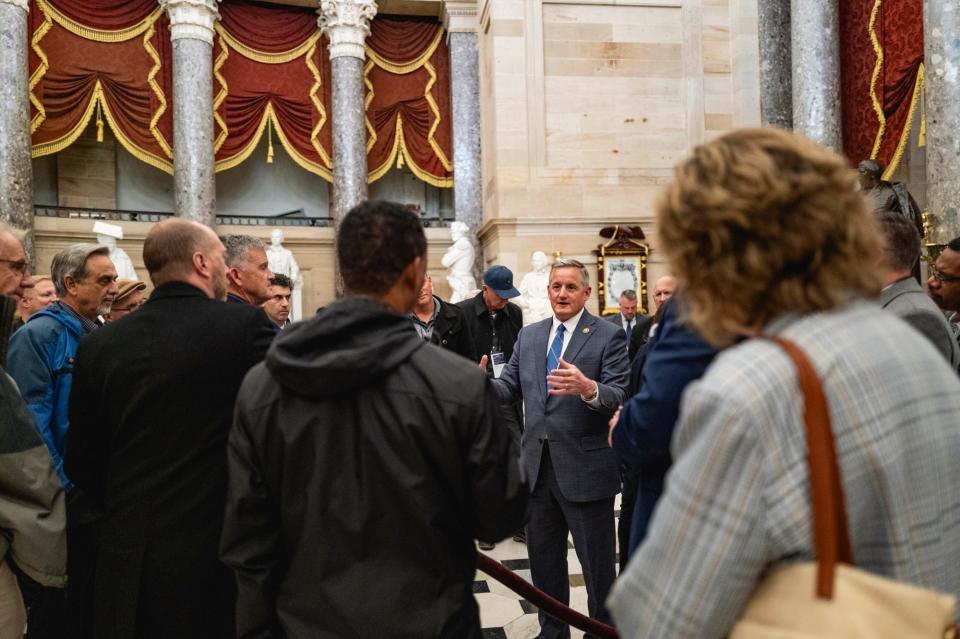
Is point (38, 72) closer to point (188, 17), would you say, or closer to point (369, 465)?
point (188, 17)

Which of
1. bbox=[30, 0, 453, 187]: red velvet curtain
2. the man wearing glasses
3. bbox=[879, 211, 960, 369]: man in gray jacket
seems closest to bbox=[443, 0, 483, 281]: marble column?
bbox=[30, 0, 453, 187]: red velvet curtain

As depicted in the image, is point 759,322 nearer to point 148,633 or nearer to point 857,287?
point 857,287

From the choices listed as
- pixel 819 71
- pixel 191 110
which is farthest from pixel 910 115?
pixel 191 110

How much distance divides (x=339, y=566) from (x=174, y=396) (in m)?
0.75

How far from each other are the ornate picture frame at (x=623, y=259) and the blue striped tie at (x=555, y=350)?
7131mm

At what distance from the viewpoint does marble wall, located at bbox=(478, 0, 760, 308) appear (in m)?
10.3

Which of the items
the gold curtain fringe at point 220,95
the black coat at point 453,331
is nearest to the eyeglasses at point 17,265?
the black coat at point 453,331

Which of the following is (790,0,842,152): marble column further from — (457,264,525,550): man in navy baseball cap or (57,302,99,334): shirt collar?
(57,302,99,334): shirt collar

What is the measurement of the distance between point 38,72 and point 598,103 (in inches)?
335

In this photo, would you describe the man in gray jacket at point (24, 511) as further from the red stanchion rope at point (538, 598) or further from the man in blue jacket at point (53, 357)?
the red stanchion rope at point (538, 598)

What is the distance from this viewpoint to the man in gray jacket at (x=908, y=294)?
225 cm

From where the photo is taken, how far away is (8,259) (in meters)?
2.41

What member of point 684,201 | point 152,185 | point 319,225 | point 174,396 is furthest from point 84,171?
point 684,201

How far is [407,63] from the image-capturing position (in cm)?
1361
